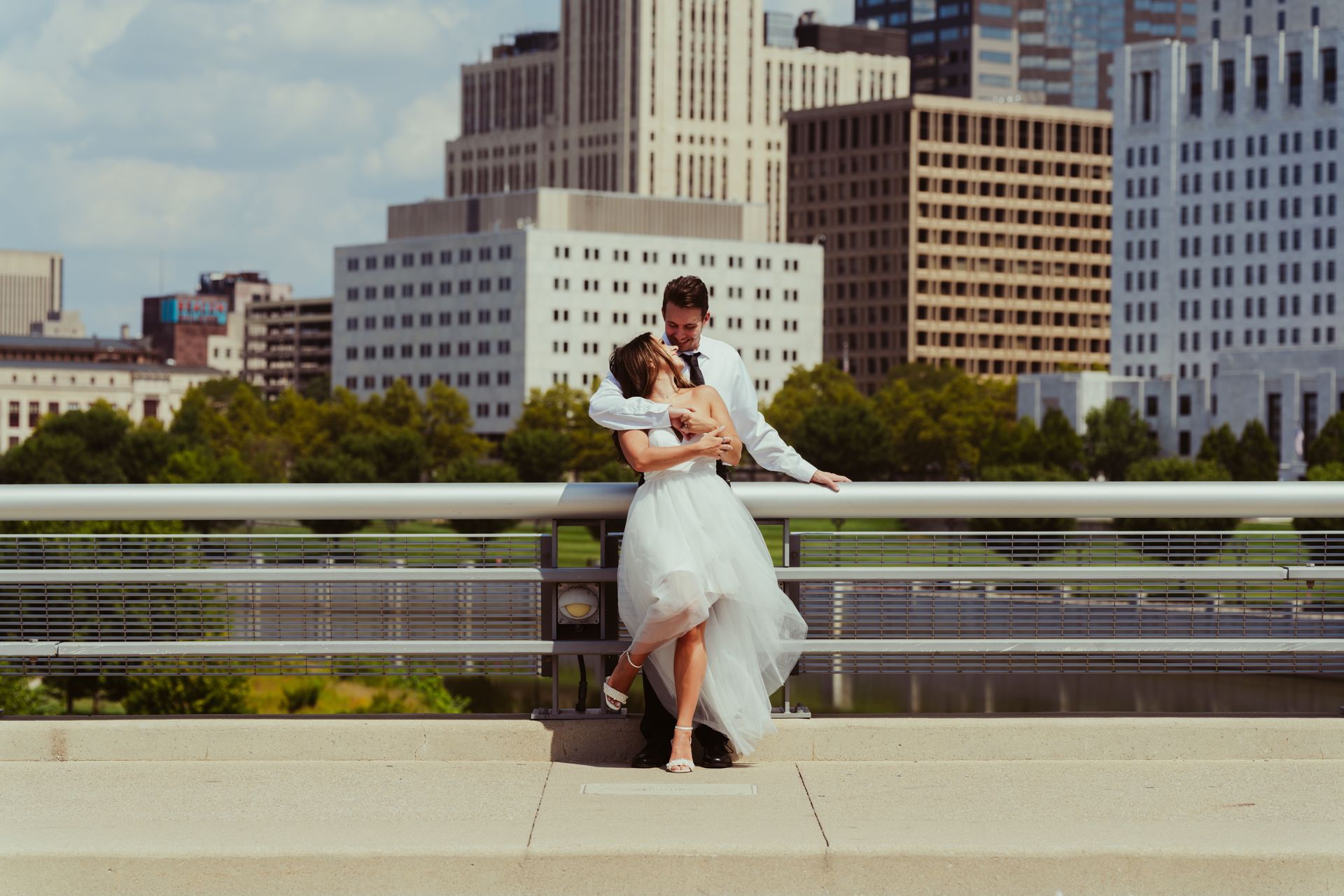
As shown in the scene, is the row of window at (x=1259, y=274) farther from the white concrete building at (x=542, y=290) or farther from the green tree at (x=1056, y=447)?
the green tree at (x=1056, y=447)

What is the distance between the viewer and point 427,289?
170125 millimetres

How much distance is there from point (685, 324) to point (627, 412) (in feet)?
1.62

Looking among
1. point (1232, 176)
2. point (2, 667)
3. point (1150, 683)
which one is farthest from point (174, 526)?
point (1232, 176)

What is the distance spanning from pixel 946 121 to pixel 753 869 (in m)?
183

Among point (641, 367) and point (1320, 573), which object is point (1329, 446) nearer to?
point (1320, 573)

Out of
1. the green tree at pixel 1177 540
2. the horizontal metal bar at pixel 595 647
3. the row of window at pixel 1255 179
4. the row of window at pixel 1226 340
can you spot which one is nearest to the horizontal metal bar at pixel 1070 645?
the horizontal metal bar at pixel 595 647

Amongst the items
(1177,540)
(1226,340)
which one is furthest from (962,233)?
(1177,540)

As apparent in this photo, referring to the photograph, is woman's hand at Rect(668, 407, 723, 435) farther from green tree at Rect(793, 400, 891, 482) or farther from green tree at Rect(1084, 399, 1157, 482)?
green tree at Rect(1084, 399, 1157, 482)

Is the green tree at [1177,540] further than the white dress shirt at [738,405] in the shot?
Yes

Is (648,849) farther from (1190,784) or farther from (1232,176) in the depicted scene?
(1232,176)

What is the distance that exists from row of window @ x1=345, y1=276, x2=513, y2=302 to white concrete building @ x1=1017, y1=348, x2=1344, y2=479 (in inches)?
1757

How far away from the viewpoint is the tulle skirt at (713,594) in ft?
25.1

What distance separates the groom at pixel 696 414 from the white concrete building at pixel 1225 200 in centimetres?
15390

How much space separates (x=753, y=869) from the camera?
19.9ft
